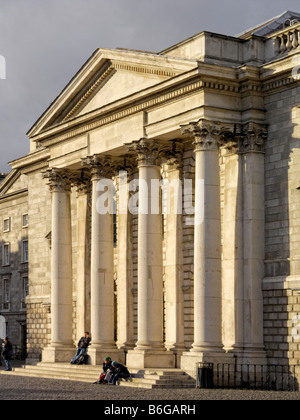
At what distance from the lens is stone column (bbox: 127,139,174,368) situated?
3938cm

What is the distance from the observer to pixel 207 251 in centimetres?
3647

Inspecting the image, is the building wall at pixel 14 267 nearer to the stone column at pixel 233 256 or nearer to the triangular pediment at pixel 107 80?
the triangular pediment at pixel 107 80

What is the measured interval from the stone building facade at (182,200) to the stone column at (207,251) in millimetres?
47

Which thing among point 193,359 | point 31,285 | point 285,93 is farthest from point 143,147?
point 31,285

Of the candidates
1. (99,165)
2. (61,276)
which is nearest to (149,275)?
(99,165)

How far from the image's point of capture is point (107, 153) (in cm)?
4372

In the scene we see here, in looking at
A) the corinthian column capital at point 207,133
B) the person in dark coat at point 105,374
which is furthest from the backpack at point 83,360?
the corinthian column capital at point 207,133

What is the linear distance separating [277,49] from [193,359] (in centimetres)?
1195

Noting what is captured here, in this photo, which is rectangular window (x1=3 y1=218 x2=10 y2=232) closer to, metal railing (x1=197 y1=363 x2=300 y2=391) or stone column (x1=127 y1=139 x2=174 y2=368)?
stone column (x1=127 y1=139 x2=174 y2=368)

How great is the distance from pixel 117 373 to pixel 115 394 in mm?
4564

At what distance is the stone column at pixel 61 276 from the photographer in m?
46.7

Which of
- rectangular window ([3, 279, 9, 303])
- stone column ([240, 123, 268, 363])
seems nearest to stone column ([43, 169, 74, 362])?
stone column ([240, 123, 268, 363])

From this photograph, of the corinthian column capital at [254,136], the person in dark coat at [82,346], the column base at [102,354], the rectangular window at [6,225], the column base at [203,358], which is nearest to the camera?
the column base at [203,358]

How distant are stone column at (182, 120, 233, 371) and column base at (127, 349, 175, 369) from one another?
8.08ft
